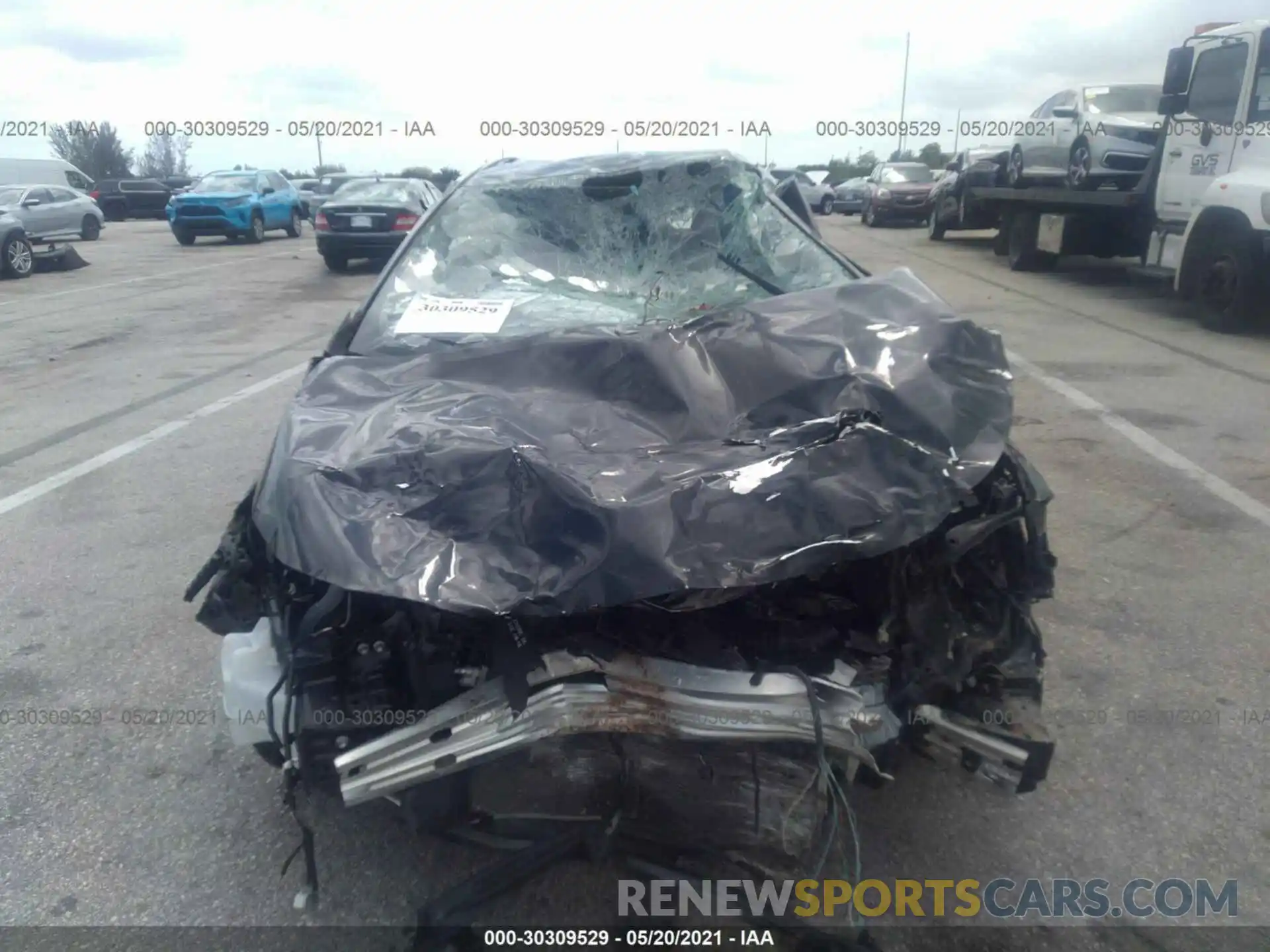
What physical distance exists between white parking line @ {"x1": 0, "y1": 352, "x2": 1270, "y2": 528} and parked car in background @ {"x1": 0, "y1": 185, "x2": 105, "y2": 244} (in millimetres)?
14751

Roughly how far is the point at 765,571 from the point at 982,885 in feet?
4.03

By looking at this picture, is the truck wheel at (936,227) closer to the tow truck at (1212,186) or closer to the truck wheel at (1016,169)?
the truck wheel at (1016,169)

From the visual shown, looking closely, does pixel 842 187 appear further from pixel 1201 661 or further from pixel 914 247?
pixel 1201 661

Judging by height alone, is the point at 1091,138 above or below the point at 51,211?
above

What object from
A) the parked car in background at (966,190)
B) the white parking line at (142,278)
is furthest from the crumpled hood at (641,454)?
the parked car in background at (966,190)

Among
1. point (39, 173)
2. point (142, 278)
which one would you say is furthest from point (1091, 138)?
point (39, 173)

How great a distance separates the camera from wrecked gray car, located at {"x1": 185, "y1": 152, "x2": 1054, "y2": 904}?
2.17 metres

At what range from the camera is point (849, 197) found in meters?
33.5

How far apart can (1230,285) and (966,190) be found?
9112 millimetres

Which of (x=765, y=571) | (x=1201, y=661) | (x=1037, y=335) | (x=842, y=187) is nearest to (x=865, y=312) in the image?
(x=765, y=571)

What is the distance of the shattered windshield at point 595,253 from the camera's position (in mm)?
3646

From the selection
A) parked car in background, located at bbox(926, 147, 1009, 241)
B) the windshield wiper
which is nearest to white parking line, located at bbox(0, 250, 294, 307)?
parked car in background, located at bbox(926, 147, 1009, 241)

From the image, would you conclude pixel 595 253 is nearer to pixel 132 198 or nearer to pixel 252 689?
pixel 252 689

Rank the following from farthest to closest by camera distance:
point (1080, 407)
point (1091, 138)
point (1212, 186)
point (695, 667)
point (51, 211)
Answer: point (51, 211)
point (1091, 138)
point (1212, 186)
point (1080, 407)
point (695, 667)
